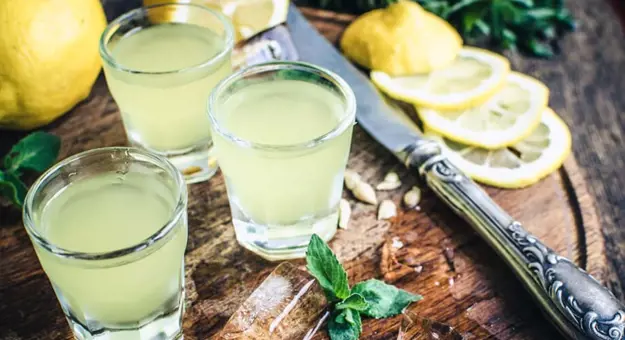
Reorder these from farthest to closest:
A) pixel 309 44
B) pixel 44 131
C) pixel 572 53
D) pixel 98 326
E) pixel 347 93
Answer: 1. pixel 572 53
2. pixel 309 44
3. pixel 44 131
4. pixel 347 93
5. pixel 98 326

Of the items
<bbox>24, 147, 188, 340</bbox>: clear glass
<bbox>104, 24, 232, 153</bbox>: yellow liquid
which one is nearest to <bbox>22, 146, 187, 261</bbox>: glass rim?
<bbox>24, 147, 188, 340</bbox>: clear glass

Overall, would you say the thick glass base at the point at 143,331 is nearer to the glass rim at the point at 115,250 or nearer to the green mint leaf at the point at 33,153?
the glass rim at the point at 115,250

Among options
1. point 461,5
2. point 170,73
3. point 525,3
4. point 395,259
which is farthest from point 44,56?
point 525,3

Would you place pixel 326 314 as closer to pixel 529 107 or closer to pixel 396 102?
pixel 396 102

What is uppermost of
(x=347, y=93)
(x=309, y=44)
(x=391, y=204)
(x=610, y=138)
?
(x=347, y=93)

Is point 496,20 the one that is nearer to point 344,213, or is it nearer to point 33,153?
point 344,213

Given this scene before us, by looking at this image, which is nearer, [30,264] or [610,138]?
[30,264]

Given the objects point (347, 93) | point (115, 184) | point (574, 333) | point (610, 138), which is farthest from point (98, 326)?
point (610, 138)

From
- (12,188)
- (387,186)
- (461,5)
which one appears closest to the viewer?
(12,188)
